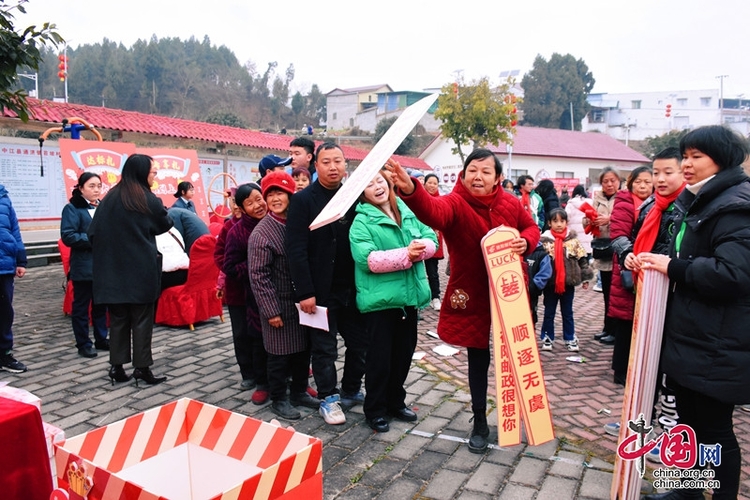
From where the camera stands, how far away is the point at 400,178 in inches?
113

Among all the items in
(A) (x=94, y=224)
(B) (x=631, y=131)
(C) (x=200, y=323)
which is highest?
(B) (x=631, y=131)

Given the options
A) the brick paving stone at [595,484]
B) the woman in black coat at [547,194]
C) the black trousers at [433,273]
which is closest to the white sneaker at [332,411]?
the brick paving stone at [595,484]

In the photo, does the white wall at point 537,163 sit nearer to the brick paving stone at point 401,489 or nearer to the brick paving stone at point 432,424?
the brick paving stone at point 432,424

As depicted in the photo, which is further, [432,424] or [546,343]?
[546,343]

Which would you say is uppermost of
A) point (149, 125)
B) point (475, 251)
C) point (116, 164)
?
point (149, 125)

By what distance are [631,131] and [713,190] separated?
74959mm

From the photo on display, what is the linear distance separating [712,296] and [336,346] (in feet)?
7.85

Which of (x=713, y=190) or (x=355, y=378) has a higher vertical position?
(x=713, y=190)

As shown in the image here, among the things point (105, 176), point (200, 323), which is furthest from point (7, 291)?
point (105, 176)

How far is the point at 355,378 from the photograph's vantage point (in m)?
4.23

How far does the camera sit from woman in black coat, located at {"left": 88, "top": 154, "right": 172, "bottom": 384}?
4.47 meters

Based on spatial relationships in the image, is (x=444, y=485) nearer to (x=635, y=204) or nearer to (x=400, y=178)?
(x=400, y=178)

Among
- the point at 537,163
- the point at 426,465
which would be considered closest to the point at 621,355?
the point at 426,465

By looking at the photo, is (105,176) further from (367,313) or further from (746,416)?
(746,416)
